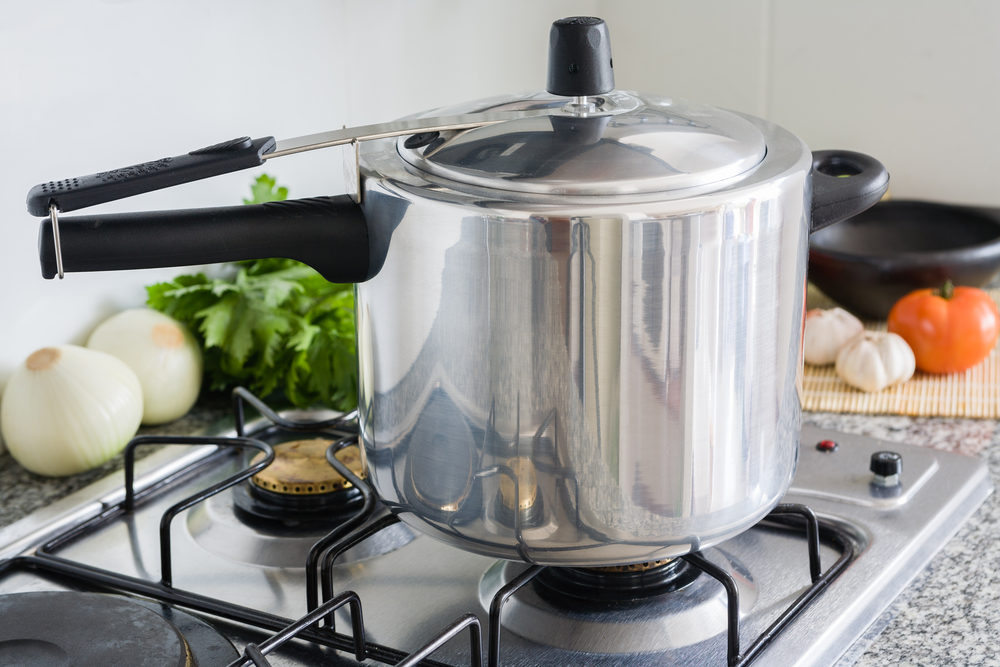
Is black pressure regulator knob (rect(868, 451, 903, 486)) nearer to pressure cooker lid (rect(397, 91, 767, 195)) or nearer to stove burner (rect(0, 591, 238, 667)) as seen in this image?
pressure cooker lid (rect(397, 91, 767, 195))

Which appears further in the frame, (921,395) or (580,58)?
(921,395)

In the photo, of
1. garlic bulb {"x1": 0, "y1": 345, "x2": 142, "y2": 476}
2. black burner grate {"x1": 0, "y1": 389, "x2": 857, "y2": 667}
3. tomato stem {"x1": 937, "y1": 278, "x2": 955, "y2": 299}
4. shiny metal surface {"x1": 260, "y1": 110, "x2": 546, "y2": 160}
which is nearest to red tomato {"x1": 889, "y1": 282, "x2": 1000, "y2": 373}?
tomato stem {"x1": 937, "y1": 278, "x2": 955, "y2": 299}

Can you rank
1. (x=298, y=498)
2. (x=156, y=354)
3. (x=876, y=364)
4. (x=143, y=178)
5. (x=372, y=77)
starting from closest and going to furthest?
(x=143, y=178)
(x=298, y=498)
(x=156, y=354)
(x=876, y=364)
(x=372, y=77)

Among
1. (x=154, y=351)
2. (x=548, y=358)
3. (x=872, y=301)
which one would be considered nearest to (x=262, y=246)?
(x=548, y=358)

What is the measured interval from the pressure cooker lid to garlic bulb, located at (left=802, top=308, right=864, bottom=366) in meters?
0.57

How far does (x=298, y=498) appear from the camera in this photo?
2.64 ft

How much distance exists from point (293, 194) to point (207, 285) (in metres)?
0.21

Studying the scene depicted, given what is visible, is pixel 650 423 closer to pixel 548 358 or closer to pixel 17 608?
pixel 548 358

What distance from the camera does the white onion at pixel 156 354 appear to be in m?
0.96

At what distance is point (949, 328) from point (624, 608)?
59cm

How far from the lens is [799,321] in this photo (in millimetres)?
622

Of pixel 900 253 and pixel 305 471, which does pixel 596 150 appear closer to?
pixel 305 471

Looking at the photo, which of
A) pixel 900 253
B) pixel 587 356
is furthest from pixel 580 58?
pixel 900 253

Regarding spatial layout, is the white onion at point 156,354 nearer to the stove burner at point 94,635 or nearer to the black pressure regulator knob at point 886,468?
the stove burner at point 94,635
